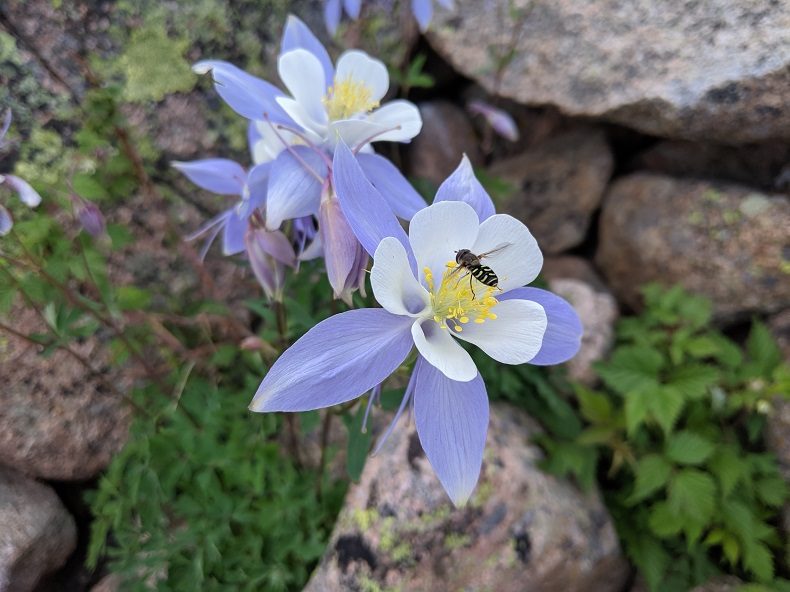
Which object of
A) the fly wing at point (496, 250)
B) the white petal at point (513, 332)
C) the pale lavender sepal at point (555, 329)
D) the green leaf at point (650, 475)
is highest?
the fly wing at point (496, 250)

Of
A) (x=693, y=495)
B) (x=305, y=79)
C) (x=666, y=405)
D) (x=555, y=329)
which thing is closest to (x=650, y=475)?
(x=693, y=495)

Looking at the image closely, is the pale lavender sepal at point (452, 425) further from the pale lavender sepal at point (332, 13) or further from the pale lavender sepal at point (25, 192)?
the pale lavender sepal at point (332, 13)

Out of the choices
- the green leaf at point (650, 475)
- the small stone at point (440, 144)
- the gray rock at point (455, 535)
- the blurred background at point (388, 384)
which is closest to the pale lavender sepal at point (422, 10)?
the blurred background at point (388, 384)

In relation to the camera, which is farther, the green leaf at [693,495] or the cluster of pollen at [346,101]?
the green leaf at [693,495]

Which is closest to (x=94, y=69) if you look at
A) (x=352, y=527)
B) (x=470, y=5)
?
(x=470, y=5)

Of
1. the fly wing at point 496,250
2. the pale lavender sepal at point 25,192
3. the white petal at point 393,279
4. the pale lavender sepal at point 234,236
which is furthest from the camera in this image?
the pale lavender sepal at point 234,236

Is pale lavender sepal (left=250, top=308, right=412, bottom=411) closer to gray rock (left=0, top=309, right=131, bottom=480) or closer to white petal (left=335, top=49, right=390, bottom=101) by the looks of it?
white petal (left=335, top=49, right=390, bottom=101)

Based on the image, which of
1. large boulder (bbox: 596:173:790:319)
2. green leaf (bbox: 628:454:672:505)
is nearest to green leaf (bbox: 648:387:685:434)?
green leaf (bbox: 628:454:672:505)

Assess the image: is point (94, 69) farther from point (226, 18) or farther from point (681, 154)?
point (681, 154)
